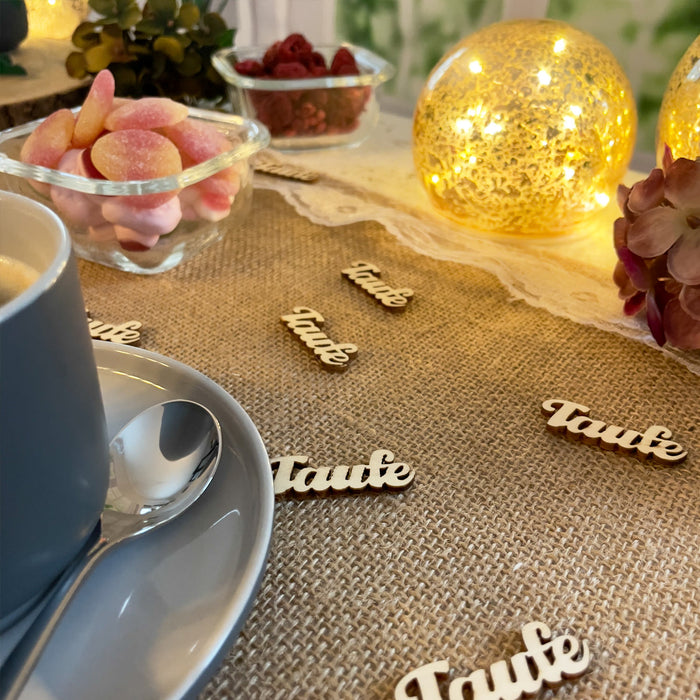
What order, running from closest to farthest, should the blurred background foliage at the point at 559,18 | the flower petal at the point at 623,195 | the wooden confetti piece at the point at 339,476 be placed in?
1. the wooden confetti piece at the point at 339,476
2. the flower petal at the point at 623,195
3. the blurred background foliage at the point at 559,18

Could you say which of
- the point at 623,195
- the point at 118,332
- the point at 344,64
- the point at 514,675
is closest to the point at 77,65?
the point at 344,64

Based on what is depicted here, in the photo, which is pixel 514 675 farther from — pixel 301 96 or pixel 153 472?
pixel 301 96

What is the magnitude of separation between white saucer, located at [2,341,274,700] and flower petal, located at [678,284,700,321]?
0.23 m

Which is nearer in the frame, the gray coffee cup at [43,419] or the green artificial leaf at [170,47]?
the gray coffee cup at [43,419]

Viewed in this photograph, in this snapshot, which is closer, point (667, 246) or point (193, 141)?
point (667, 246)

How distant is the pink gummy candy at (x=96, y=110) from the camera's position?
433 mm

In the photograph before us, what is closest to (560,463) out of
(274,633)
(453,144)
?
(274,633)

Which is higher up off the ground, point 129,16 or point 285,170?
point 129,16

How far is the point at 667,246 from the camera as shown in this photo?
0.36 metres

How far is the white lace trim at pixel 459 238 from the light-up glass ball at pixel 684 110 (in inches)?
3.5

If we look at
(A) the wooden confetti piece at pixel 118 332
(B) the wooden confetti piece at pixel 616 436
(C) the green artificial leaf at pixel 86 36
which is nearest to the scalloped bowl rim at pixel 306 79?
(C) the green artificial leaf at pixel 86 36

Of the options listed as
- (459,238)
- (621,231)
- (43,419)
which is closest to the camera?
(43,419)

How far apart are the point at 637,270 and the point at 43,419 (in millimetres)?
311

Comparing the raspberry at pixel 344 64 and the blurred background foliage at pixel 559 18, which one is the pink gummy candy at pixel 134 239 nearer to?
the raspberry at pixel 344 64
